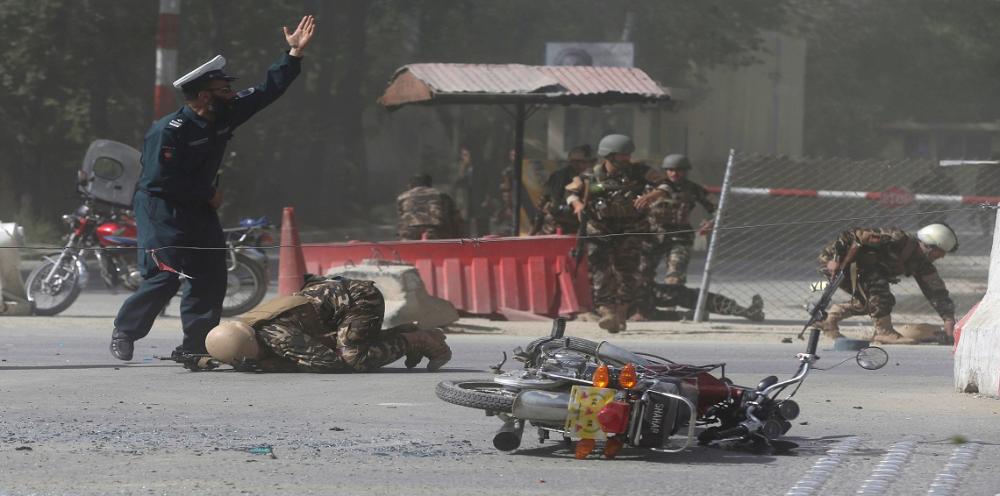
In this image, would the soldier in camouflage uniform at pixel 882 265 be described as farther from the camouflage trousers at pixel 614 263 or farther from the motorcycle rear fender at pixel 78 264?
the motorcycle rear fender at pixel 78 264

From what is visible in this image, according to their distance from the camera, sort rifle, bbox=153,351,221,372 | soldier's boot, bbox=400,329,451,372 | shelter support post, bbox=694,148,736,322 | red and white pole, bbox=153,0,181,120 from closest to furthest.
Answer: rifle, bbox=153,351,221,372
soldier's boot, bbox=400,329,451,372
shelter support post, bbox=694,148,736,322
red and white pole, bbox=153,0,181,120

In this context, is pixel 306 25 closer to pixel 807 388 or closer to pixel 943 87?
pixel 807 388

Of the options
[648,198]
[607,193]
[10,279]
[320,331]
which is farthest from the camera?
[648,198]

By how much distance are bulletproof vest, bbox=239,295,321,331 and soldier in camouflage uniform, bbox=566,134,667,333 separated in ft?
15.8

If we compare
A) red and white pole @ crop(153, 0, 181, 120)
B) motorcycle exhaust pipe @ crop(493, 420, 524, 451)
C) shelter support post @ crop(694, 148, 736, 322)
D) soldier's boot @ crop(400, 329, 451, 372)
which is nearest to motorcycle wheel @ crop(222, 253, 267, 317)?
shelter support post @ crop(694, 148, 736, 322)

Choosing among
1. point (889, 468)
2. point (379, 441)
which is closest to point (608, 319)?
point (379, 441)

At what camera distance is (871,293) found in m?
12.9

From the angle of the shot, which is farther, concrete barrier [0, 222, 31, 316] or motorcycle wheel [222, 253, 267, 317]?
motorcycle wheel [222, 253, 267, 317]

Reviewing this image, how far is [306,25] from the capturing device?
9.31 meters

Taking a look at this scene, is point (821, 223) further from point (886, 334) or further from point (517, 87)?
point (517, 87)

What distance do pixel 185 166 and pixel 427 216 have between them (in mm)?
5875

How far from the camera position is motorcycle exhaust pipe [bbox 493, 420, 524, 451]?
6.74m

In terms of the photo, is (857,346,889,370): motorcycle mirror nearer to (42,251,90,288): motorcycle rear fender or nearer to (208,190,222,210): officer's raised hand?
(208,190,222,210): officer's raised hand

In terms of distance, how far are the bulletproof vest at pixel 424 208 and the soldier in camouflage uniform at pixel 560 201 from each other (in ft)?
3.24
